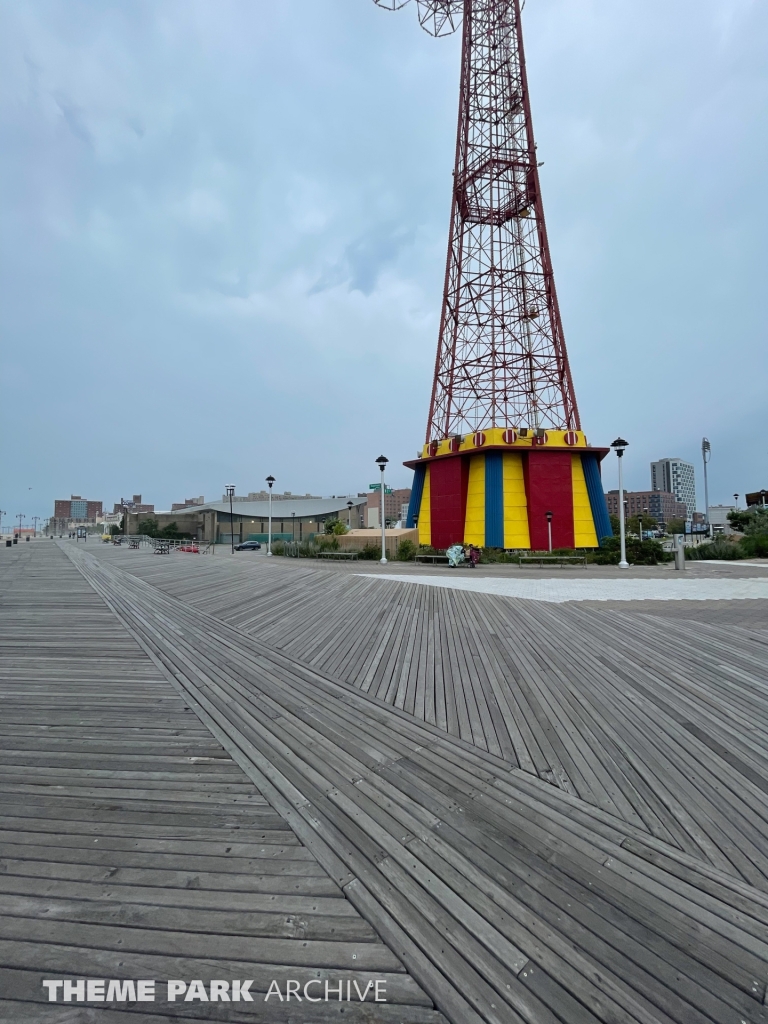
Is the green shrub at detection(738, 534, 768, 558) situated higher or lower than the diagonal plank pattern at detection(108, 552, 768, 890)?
higher

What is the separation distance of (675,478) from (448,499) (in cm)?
11475

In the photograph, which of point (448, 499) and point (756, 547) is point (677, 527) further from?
point (448, 499)

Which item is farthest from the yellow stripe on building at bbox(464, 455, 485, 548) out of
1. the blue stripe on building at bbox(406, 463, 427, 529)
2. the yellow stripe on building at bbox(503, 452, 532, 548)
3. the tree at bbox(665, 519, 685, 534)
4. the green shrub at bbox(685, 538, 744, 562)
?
the green shrub at bbox(685, 538, 744, 562)

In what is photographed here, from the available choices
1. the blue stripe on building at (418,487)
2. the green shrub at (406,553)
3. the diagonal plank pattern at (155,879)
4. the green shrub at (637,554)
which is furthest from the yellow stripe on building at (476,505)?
the diagonal plank pattern at (155,879)

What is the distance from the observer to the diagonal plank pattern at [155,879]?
1.79 meters

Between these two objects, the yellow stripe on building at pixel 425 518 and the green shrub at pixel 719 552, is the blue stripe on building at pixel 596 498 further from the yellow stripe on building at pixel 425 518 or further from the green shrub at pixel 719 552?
the yellow stripe on building at pixel 425 518

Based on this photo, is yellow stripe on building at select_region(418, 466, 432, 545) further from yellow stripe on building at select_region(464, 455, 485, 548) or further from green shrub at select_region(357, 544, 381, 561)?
green shrub at select_region(357, 544, 381, 561)

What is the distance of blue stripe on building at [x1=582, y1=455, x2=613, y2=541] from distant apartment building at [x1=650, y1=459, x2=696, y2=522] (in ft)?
346

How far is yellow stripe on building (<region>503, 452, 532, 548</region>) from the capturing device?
73.7 ft

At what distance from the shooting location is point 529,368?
26.3m

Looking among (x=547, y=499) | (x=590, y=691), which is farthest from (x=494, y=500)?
(x=590, y=691)

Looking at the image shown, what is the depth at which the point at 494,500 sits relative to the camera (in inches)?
886

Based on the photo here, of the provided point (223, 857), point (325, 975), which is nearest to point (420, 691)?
point (223, 857)

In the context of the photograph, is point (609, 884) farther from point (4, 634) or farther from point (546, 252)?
point (546, 252)
